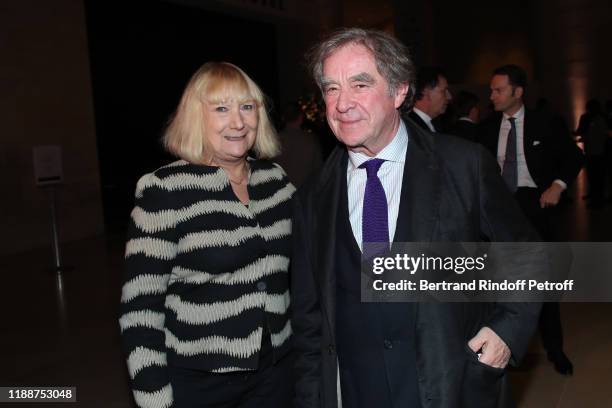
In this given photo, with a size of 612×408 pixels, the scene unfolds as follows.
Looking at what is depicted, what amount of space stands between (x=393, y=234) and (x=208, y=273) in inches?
24.5

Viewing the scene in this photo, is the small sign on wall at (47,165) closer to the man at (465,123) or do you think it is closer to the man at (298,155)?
the man at (298,155)

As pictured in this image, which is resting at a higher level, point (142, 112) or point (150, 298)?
point (142, 112)

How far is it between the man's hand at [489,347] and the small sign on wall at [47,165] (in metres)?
7.59

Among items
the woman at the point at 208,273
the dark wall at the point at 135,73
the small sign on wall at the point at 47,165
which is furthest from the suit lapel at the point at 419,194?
the dark wall at the point at 135,73

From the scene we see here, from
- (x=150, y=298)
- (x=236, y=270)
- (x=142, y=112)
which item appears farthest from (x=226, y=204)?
(x=142, y=112)

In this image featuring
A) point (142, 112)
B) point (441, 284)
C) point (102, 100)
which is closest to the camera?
point (441, 284)

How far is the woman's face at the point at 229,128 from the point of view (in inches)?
86.7

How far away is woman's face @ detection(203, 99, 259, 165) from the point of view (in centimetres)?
220

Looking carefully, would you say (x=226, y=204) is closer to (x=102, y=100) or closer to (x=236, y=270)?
(x=236, y=270)

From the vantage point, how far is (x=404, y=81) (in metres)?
1.96

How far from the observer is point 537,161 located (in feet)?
14.9

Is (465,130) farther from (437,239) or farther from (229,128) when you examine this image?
(437,239)

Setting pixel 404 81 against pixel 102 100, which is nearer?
pixel 404 81

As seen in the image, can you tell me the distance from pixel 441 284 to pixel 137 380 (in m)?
0.99
